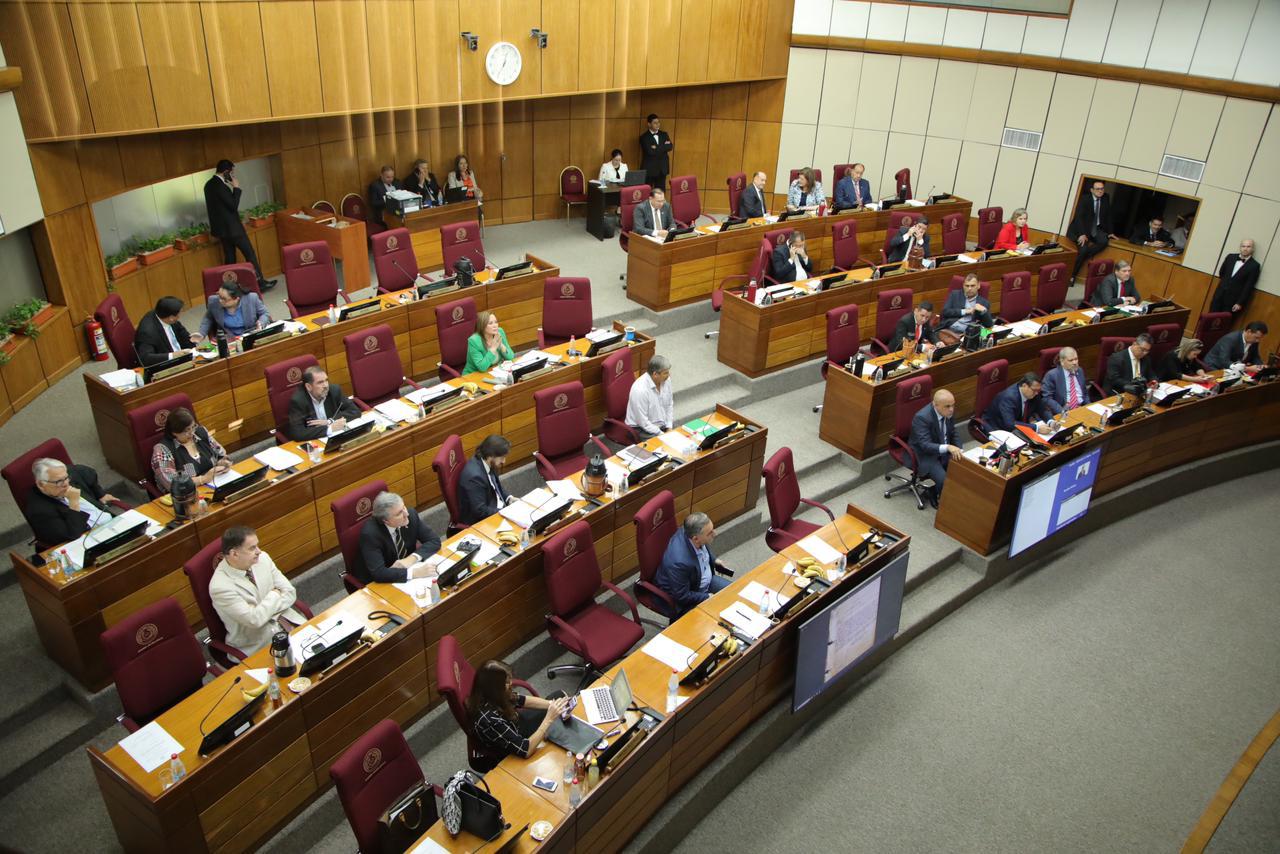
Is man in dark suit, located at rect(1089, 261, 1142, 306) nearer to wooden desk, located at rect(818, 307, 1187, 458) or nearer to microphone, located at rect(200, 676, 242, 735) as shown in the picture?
wooden desk, located at rect(818, 307, 1187, 458)

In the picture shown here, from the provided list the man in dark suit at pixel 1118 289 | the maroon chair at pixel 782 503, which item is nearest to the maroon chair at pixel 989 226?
the man in dark suit at pixel 1118 289

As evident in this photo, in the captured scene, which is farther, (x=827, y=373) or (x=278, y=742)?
(x=827, y=373)

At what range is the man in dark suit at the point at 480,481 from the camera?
19.4 ft

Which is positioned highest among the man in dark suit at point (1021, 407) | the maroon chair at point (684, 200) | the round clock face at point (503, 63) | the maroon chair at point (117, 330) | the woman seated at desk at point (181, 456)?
the round clock face at point (503, 63)

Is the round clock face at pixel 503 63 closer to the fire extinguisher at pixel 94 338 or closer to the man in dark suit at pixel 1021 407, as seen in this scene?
the fire extinguisher at pixel 94 338

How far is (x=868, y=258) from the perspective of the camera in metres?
11.9

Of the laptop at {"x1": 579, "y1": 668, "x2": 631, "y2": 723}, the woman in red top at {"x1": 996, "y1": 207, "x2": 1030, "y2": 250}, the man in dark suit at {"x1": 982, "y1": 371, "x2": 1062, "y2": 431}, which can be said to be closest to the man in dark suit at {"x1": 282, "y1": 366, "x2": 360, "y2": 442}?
the laptop at {"x1": 579, "y1": 668, "x2": 631, "y2": 723}

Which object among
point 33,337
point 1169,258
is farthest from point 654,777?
point 1169,258

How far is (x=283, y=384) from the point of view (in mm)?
6758

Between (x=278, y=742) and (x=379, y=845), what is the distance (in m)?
0.79

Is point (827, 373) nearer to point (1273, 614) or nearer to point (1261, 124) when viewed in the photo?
point (1273, 614)

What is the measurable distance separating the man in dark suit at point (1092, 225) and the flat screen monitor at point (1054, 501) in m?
5.68

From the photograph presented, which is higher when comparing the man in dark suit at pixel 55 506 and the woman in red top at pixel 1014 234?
the woman in red top at pixel 1014 234

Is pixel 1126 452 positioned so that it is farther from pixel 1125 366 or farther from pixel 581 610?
pixel 581 610
